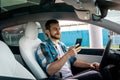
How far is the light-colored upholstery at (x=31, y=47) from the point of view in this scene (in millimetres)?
3426

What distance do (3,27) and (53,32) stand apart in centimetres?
79

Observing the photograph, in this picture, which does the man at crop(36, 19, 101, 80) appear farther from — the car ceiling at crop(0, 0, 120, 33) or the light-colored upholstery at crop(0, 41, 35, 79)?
the light-colored upholstery at crop(0, 41, 35, 79)

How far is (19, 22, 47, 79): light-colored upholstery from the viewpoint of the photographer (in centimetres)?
343

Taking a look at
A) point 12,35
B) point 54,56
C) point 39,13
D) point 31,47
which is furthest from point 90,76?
point 12,35

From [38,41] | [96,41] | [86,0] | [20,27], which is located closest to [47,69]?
[38,41]

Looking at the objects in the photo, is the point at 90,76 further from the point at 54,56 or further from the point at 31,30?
the point at 31,30

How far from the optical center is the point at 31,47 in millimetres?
3557

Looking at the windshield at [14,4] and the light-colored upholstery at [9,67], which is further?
the windshield at [14,4]

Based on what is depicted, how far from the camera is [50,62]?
3.46 m

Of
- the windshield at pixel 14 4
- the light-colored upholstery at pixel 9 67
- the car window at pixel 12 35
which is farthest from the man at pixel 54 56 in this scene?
the windshield at pixel 14 4

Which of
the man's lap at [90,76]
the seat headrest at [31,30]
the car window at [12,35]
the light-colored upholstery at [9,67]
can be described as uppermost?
the seat headrest at [31,30]

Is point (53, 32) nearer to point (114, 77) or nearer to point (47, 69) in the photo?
point (47, 69)

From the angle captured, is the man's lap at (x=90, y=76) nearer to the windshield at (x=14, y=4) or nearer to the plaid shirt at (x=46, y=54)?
the plaid shirt at (x=46, y=54)

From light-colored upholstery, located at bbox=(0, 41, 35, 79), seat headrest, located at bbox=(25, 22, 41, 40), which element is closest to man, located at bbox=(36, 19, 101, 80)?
seat headrest, located at bbox=(25, 22, 41, 40)
